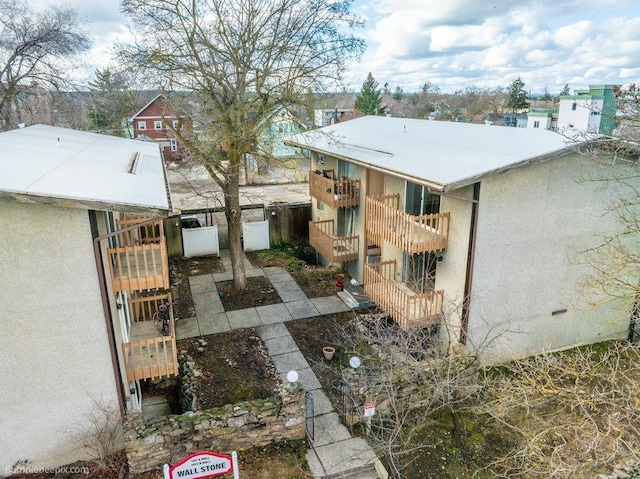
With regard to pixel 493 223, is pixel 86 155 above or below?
above

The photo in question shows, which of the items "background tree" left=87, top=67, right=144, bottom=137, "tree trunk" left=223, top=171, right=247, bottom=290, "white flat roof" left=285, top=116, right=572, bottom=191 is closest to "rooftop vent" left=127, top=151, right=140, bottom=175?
"tree trunk" left=223, top=171, right=247, bottom=290

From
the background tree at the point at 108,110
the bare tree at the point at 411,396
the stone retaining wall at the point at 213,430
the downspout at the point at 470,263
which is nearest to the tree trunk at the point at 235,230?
the bare tree at the point at 411,396

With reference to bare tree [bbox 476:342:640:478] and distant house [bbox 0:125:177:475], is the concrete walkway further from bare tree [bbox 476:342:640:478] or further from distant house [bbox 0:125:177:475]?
distant house [bbox 0:125:177:475]

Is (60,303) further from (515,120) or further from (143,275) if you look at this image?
(515,120)

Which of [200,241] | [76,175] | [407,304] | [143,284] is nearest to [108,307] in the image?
[143,284]

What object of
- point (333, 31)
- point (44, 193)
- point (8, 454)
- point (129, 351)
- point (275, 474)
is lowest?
point (275, 474)

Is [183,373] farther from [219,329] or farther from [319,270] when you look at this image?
[319,270]

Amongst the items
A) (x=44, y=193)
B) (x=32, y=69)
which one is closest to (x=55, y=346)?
(x=44, y=193)
